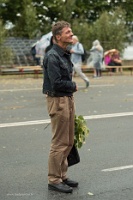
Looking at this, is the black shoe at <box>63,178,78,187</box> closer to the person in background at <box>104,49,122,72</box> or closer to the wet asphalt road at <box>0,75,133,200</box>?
the wet asphalt road at <box>0,75,133,200</box>

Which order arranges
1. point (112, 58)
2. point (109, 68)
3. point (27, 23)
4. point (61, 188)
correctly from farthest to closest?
point (27, 23), point (112, 58), point (109, 68), point (61, 188)

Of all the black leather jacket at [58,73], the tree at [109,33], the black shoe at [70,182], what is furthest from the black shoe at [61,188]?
the tree at [109,33]

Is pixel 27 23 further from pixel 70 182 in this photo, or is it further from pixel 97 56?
pixel 70 182

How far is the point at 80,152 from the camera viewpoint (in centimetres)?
769

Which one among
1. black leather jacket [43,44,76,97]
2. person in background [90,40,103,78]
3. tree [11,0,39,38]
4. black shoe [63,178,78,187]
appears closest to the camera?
black leather jacket [43,44,76,97]

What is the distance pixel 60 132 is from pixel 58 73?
66 cm

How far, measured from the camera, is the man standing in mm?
5477

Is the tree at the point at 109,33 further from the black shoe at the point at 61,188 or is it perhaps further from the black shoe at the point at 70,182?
the black shoe at the point at 61,188

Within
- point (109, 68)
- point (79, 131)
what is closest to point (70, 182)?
point (79, 131)

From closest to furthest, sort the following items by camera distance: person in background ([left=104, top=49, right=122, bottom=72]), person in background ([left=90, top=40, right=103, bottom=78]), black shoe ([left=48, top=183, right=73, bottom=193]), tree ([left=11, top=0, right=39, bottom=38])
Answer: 1. black shoe ([left=48, top=183, right=73, bottom=193])
2. person in background ([left=90, top=40, right=103, bottom=78])
3. person in background ([left=104, top=49, right=122, bottom=72])
4. tree ([left=11, top=0, right=39, bottom=38])

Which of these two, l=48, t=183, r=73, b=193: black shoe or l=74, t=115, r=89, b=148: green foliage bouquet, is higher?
l=74, t=115, r=89, b=148: green foliage bouquet

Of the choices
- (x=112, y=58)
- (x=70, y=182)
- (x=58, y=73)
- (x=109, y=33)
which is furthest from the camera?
(x=109, y=33)

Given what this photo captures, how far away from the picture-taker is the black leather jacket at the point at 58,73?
5449 mm

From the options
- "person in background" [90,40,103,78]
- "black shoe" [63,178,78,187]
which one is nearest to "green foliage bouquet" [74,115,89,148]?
"black shoe" [63,178,78,187]
